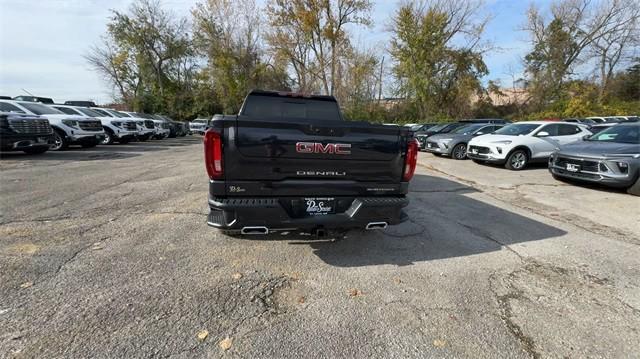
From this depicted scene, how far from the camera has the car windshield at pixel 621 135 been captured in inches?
295

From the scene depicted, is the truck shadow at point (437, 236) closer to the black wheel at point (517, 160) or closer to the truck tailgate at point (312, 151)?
the truck tailgate at point (312, 151)

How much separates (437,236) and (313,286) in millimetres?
2146

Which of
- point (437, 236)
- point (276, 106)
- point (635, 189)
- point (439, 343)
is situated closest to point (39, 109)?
point (276, 106)

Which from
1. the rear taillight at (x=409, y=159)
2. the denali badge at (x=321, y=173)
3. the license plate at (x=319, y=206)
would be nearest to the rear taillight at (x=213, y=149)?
the denali badge at (x=321, y=173)

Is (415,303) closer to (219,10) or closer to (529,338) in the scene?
(529,338)

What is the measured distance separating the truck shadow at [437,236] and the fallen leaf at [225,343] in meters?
1.47

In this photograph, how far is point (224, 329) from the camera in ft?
7.83

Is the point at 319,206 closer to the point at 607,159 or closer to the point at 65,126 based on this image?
the point at 607,159

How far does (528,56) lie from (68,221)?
131ft

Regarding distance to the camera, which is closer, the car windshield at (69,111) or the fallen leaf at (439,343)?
the fallen leaf at (439,343)

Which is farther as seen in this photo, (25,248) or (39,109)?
(39,109)

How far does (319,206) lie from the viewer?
126 inches

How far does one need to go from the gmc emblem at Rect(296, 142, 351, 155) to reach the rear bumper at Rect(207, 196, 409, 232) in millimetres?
484

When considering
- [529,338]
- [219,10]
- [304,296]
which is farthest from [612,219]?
[219,10]
